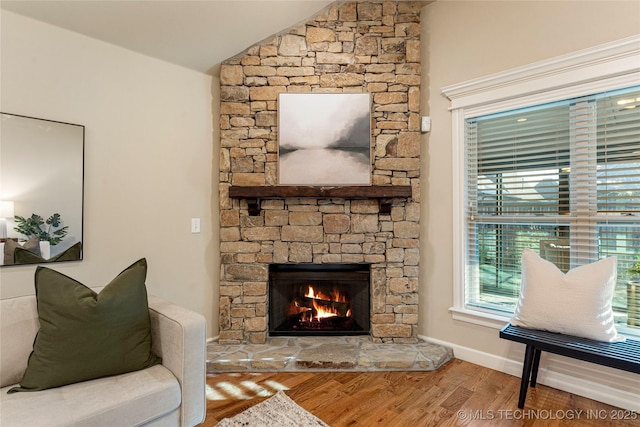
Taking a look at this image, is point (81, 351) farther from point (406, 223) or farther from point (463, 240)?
point (463, 240)

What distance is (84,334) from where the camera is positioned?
4.80 ft

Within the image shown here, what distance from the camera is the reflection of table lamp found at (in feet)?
6.10

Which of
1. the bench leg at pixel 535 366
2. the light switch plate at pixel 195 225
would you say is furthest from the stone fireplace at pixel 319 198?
the bench leg at pixel 535 366

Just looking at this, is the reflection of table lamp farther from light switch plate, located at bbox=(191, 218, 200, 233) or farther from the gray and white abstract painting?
the gray and white abstract painting

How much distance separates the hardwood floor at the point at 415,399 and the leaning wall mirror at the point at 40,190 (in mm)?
1410

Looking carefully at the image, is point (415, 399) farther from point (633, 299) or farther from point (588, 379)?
point (633, 299)

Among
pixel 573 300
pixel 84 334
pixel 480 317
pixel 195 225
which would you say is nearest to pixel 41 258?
pixel 84 334

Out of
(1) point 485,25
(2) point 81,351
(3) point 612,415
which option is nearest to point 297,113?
(1) point 485,25

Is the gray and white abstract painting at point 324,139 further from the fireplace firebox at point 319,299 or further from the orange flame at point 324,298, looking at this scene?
the orange flame at point 324,298

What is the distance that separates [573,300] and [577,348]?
276 millimetres

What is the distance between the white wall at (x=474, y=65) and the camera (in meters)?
2.07

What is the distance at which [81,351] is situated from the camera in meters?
1.44

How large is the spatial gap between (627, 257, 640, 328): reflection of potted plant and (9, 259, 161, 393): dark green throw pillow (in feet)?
9.37

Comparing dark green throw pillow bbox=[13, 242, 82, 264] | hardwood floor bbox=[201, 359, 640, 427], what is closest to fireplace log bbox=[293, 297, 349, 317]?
hardwood floor bbox=[201, 359, 640, 427]
